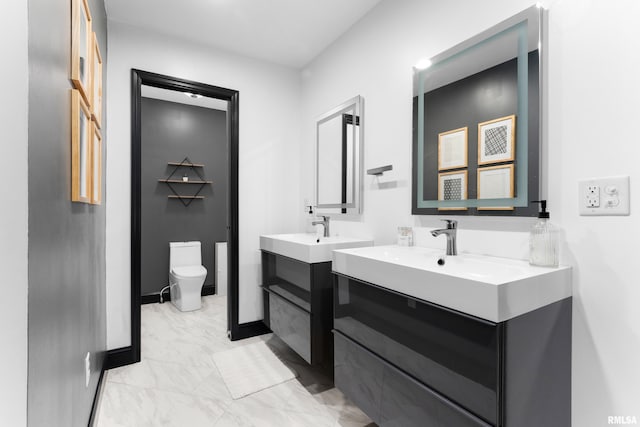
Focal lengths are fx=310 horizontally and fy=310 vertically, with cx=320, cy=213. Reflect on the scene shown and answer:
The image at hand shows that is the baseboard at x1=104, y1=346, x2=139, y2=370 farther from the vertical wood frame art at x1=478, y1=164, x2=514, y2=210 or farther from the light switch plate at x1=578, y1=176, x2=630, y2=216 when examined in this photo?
the light switch plate at x1=578, y1=176, x2=630, y2=216

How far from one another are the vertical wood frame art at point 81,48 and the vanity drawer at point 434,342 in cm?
144

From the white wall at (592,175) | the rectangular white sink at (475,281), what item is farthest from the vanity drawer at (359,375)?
the white wall at (592,175)

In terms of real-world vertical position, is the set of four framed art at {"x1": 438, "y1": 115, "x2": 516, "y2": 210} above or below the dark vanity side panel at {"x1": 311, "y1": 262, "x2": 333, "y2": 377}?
above

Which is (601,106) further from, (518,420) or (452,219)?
(518,420)

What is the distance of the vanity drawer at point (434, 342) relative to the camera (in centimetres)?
95

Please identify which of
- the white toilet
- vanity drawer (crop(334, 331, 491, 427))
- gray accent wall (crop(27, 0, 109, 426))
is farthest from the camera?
the white toilet

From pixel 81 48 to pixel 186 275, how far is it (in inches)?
99.1

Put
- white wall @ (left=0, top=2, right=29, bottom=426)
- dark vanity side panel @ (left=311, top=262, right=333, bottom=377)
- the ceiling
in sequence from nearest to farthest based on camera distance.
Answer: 1. white wall @ (left=0, top=2, right=29, bottom=426)
2. dark vanity side panel @ (left=311, top=262, right=333, bottom=377)
3. the ceiling

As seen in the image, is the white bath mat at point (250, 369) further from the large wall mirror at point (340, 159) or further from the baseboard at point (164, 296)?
the baseboard at point (164, 296)

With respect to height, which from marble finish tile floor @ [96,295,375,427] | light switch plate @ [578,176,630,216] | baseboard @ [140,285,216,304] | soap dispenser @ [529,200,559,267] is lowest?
marble finish tile floor @ [96,295,375,427]

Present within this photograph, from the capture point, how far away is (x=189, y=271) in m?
3.53

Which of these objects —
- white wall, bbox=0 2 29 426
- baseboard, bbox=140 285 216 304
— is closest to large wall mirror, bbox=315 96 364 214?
white wall, bbox=0 2 29 426

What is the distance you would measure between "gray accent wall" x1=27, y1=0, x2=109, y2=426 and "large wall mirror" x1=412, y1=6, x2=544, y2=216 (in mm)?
1586

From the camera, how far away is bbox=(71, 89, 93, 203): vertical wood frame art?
115cm
